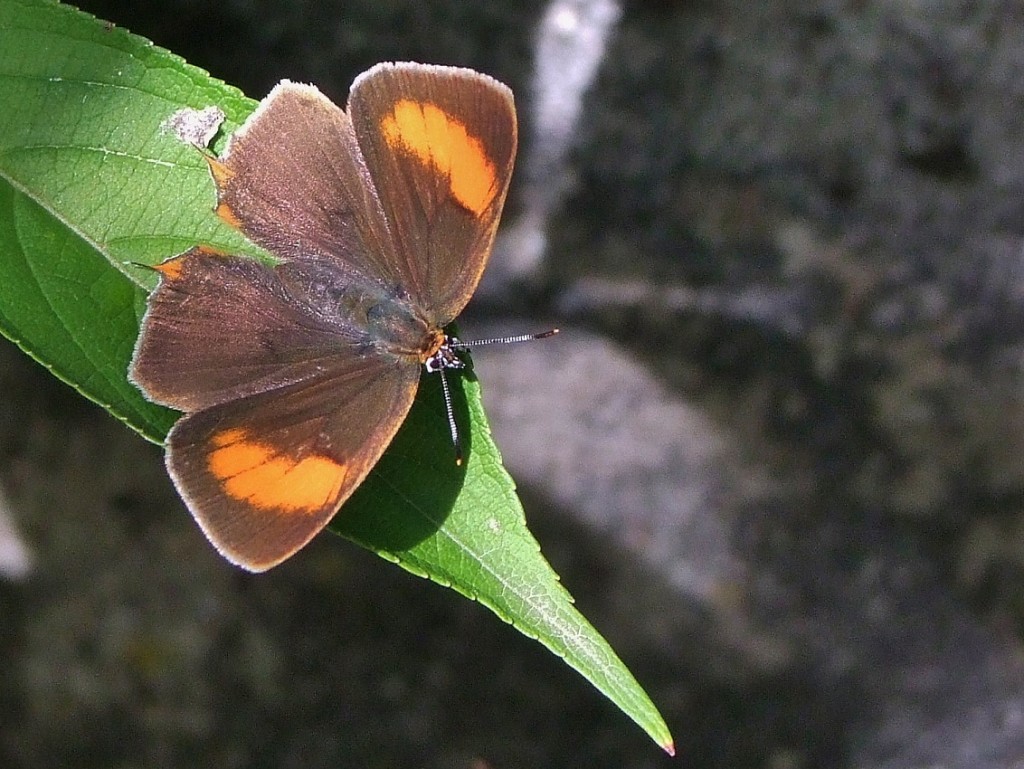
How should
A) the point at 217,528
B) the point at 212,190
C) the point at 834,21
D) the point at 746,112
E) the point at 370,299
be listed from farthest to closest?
the point at 746,112 → the point at 834,21 → the point at 370,299 → the point at 212,190 → the point at 217,528

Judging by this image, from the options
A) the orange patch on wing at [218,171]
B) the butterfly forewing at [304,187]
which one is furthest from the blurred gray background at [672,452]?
the orange patch on wing at [218,171]

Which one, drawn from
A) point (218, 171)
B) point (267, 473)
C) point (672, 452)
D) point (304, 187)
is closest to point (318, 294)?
point (304, 187)

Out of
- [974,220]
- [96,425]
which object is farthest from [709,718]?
[96,425]

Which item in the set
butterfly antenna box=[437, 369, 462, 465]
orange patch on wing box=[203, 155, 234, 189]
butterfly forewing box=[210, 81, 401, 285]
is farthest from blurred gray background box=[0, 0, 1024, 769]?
butterfly antenna box=[437, 369, 462, 465]

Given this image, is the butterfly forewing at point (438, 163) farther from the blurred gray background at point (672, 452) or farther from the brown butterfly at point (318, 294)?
the blurred gray background at point (672, 452)

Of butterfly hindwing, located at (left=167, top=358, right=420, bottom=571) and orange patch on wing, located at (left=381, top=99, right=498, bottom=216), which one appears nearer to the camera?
butterfly hindwing, located at (left=167, top=358, right=420, bottom=571)

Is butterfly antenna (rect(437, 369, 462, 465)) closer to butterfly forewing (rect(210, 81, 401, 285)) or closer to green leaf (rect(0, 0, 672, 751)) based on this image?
green leaf (rect(0, 0, 672, 751))

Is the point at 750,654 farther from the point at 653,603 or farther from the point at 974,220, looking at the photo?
the point at 974,220
